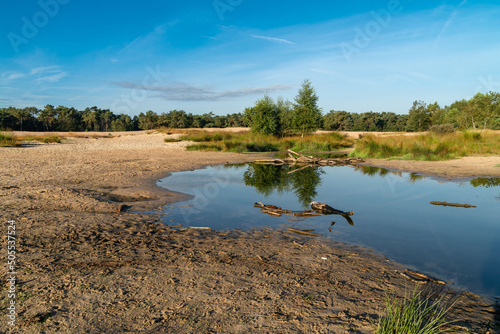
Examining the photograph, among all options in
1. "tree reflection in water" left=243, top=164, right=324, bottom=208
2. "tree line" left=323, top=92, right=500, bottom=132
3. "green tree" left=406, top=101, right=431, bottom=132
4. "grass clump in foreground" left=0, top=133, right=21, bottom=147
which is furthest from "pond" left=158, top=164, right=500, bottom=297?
"green tree" left=406, top=101, right=431, bottom=132

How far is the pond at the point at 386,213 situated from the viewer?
18.4 ft

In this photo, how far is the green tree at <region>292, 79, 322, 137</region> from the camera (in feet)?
135

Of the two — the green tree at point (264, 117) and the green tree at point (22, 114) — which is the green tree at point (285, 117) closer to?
the green tree at point (264, 117)

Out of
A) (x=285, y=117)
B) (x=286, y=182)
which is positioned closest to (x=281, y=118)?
(x=285, y=117)

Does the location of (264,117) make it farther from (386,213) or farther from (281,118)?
(386,213)

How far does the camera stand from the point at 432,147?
21.8m

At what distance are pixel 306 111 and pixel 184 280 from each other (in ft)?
129

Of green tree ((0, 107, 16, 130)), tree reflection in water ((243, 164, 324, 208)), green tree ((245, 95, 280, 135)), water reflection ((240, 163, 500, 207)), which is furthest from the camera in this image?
green tree ((0, 107, 16, 130))

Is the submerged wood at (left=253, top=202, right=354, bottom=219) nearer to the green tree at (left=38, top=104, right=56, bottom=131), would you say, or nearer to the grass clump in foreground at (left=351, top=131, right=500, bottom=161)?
the grass clump in foreground at (left=351, top=131, right=500, bottom=161)

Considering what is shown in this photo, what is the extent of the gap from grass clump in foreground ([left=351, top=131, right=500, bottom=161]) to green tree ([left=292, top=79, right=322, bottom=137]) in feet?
50.8

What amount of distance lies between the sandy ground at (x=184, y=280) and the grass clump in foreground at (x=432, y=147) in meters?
18.6

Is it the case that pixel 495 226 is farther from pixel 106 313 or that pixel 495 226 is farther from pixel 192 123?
pixel 192 123

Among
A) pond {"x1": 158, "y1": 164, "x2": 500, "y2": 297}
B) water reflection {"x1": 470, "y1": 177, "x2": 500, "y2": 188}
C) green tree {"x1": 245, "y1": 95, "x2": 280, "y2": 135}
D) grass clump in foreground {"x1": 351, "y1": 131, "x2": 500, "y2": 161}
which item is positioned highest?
green tree {"x1": 245, "y1": 95, "x2": 280, "y2": 135}

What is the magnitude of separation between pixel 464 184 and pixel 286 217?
9764 millimetres
